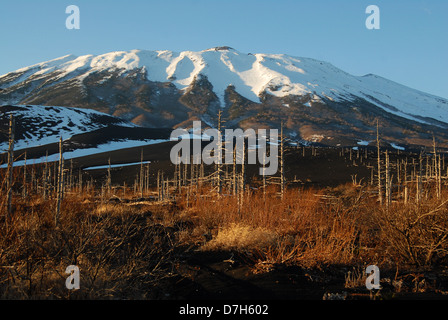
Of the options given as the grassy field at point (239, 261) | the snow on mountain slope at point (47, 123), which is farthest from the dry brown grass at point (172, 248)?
the snow on mountain slope at point (47, 123)

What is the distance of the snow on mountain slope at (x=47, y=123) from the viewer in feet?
304

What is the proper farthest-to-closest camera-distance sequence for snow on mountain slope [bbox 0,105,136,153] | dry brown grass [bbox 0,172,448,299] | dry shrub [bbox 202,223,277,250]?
snow on mountain slope [bbox 0,105,136,153], dry shrub [bbox 202,223,277,250], dry brown grass [bbox 0,172,448,299]

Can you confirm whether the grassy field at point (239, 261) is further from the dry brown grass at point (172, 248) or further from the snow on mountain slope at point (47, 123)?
the snow on mountain slope at point (47, 123)

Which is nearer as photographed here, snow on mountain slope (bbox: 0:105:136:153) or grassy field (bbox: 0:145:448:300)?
grassy field (bbox: 0:145:448:300)

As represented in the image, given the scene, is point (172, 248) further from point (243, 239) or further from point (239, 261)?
point (243, 239)

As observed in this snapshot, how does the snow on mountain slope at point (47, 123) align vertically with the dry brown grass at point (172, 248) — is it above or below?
above

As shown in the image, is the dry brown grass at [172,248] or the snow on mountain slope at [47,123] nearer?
the dry brown grass at [172,248]

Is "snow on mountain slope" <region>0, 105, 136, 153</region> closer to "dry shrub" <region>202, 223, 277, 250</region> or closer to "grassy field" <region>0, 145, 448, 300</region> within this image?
"dry shrub" <region>202, 223, 277, 250</region>

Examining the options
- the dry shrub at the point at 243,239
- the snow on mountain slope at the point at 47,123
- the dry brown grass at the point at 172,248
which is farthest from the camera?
the snow on mountain slope at the point at 47,123

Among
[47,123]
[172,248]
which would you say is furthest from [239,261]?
[47,123]

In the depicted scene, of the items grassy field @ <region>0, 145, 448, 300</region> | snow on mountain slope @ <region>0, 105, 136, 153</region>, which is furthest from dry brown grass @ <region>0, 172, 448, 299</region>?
snow on mountain slope @ <region>0, 105, 136, 153</region>

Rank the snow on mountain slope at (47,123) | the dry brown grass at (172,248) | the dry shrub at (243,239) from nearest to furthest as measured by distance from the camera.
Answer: the dry brown grass at (172,248) < the dry shrub at (243,239) < the snow on mountain slope at (47,123)

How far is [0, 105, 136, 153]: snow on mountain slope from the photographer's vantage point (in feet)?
304

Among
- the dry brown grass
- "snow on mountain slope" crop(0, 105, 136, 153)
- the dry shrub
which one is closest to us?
the dry brown grass
